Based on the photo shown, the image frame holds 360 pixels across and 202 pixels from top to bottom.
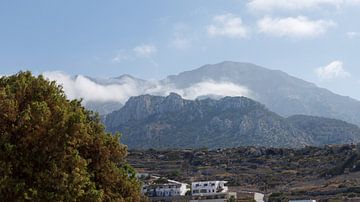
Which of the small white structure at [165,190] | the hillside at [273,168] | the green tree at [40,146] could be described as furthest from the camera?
the small white structure at [165,190]

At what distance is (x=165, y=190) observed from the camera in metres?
88.1

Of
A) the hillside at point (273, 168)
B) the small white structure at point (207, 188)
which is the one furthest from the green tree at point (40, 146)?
the small white structure at point (207, 188)

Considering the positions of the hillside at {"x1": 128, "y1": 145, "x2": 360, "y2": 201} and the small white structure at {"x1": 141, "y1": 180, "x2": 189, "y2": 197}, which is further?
the small white structure at {"x1": 141, "y1": 180, "x2": 189, "y2": 197}

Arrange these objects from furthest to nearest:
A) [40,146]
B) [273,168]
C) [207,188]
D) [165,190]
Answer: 1. [273,168]
2. [165,190]
3. [207,188]
4. [40,146]

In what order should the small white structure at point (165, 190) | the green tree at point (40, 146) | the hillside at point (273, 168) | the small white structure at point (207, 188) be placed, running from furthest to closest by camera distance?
the small white structure at point (165, 190), the small white structure at point (207, 188), the hillside at point (273, 168), the green tree at point (40, 146)

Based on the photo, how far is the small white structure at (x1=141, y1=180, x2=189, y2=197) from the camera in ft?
286

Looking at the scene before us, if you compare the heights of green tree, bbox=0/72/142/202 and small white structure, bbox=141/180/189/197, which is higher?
green tree, bbox=0/72/142/202

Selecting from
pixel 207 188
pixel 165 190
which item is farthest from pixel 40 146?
pixel 165 190

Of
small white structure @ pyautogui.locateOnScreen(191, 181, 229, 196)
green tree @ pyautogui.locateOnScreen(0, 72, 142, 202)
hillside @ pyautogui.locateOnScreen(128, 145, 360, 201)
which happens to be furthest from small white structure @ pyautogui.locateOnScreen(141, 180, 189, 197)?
green tree @ pyautogui.locateOnScreen(0, 72, 142, 202)

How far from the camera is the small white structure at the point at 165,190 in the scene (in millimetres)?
87250

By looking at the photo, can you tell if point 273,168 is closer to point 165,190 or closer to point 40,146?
point 165,190

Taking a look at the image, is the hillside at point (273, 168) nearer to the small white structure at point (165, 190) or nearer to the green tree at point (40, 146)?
the small white structure at point (165, 190)

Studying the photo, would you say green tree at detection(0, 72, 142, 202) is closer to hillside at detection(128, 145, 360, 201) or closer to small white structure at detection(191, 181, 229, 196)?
hillside at detection(128, 145, 360, 201)

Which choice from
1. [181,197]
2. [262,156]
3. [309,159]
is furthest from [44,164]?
[262,156]
